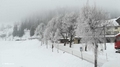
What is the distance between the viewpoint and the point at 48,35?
60.7 meters

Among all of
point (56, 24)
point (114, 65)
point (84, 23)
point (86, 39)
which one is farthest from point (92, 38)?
point (56, 24)

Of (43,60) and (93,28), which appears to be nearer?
(93,28)

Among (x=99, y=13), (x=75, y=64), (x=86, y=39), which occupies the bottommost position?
(x=75, y=64)

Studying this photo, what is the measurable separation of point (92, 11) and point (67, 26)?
28910 millimetres

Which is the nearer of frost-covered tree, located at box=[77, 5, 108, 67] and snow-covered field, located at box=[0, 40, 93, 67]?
frost-covered tree, located at box=[77, 5, 108, 67]

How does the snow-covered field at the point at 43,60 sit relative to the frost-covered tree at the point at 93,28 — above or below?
below

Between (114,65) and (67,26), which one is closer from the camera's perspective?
(114,65)

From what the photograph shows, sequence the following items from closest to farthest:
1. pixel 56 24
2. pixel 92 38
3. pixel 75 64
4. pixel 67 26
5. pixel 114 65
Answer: pixel 114 65
pixel 92 38
pixel 75 64
pixel 67 26
pixel 56 24

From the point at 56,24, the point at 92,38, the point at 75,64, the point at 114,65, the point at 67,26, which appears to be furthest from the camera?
the point at 56,24

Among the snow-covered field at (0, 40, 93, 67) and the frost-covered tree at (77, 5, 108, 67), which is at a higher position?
the frost-covered tree at (77, 5, 108, 67)

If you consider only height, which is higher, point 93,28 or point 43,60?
point 93,28

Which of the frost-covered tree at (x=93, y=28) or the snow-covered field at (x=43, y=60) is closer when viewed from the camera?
the frost-covered tree at (x=93, y=28)

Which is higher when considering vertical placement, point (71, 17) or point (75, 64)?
point (71, 17)

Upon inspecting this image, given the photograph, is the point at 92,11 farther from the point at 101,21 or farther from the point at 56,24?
the point at 56,24
